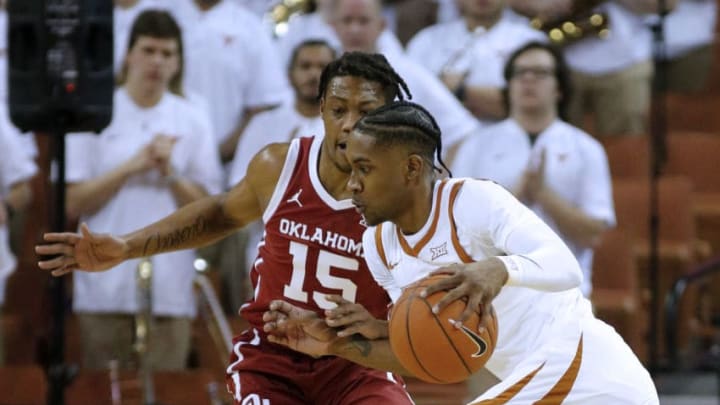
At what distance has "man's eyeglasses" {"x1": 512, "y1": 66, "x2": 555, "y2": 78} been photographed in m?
7.21

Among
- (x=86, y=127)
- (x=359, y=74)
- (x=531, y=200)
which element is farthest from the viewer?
(x=531, y=200)

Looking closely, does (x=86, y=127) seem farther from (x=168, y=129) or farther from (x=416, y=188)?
(x=416, y=188)

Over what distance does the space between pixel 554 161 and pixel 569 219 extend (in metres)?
0.38

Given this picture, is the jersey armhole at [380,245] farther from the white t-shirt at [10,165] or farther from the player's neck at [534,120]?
the white t-shirt at [10,165]

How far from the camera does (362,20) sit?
7.57 meters

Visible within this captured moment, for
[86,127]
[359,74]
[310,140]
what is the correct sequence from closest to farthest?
[359,74] < [310,140] < [86,127]

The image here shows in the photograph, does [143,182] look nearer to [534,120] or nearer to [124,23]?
[124,23]

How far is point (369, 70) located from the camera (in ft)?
14.7

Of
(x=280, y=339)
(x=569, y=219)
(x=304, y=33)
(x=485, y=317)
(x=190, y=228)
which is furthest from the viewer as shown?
(x=304, y=33)

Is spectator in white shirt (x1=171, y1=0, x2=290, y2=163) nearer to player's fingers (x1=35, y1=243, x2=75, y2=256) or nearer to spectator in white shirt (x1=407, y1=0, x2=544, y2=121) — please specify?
spectator in white shirt (x1=407, y1=0, x2=544, y2=121)

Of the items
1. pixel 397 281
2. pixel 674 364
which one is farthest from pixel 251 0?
pixel 397 281

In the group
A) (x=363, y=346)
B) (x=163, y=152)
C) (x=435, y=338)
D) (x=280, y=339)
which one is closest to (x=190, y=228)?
(x=280, y=339)

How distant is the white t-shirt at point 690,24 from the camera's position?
9.37 metres

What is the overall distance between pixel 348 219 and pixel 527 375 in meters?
0.92
